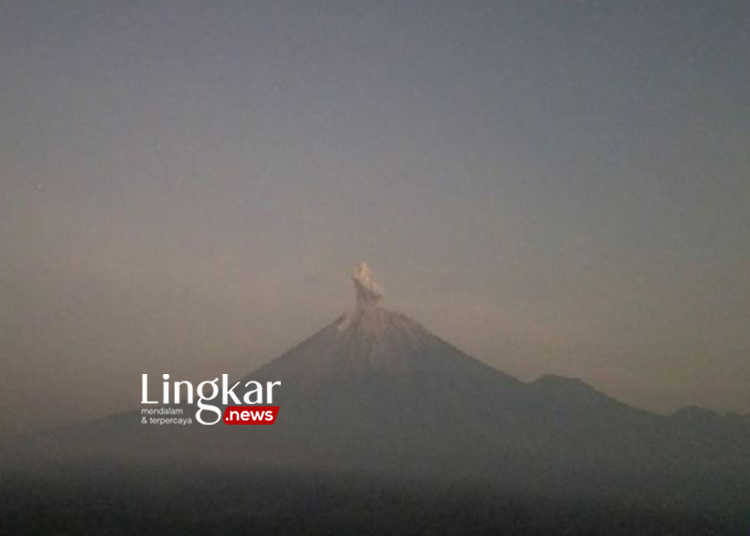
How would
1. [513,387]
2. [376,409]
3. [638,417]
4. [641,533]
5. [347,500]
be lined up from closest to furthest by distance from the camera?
[641,533], [347,500], [376,409], [513,387], [638,417]

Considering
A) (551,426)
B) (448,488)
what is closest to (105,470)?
(448,488)

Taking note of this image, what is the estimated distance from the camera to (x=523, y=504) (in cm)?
6875

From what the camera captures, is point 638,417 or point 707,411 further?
point 707,411

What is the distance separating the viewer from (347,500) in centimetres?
6469

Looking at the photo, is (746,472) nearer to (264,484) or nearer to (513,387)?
(513,387)

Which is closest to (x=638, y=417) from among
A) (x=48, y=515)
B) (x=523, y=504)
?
(x=523, y=504)

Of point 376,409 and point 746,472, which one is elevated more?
point 376,409

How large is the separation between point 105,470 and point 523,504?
156ft

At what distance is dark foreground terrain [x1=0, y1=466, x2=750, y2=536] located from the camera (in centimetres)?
4559

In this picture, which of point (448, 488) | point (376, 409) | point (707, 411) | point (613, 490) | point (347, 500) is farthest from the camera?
point (707, 411)

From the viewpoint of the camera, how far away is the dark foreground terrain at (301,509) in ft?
150

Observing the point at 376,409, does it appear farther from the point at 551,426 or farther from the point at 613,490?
the point at 613,490

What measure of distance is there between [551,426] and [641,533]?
92207 millimetres

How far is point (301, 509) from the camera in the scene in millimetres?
56500
